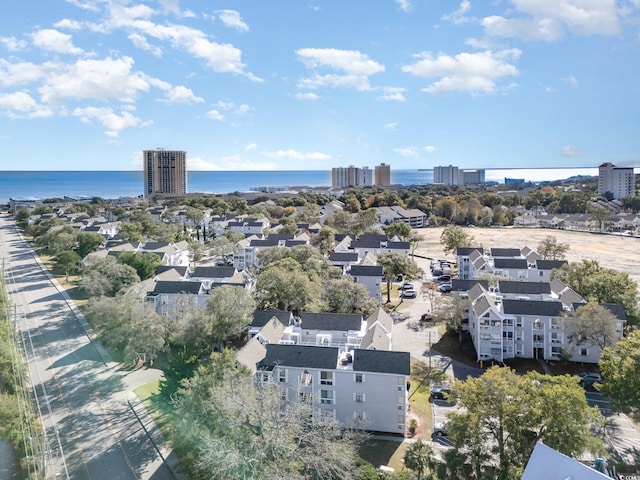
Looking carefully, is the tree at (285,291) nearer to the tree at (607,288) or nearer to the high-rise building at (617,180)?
the tree at (607,288)

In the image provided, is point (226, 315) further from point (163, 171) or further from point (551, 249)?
point (163, 171)

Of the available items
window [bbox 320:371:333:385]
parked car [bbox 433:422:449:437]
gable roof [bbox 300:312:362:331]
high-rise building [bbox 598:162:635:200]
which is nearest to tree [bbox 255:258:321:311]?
gable roof [bbox 300:312:362:331]

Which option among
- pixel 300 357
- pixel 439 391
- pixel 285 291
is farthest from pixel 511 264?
pixel 300 357

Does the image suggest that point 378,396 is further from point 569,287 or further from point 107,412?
point 569,287

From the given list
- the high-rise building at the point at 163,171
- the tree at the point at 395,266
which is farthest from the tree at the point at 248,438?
the high-rise building at the point at 163,171

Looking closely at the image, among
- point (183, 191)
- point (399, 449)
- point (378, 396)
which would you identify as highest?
point (183, 191)

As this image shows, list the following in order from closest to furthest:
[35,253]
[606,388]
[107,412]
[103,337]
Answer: [606,388] < [107,412] < [103,337] < [35,253]

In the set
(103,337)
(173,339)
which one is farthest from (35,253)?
(173,339)
